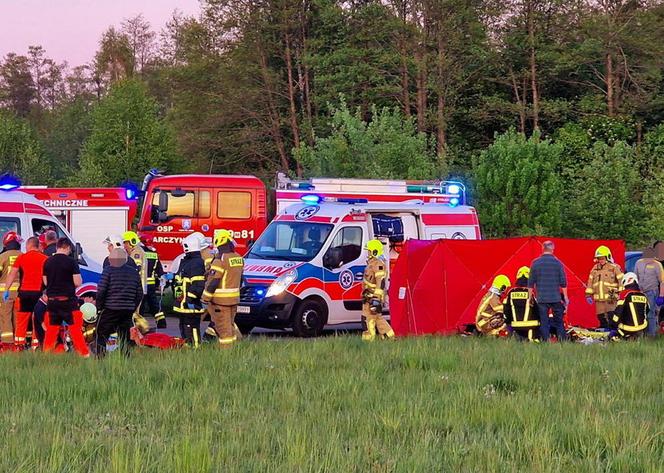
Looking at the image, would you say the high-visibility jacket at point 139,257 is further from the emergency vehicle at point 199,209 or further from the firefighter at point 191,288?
the emergency vehicle at point 199,209

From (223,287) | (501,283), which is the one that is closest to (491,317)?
(501,283)

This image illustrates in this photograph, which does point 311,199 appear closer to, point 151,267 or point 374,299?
point 151,267

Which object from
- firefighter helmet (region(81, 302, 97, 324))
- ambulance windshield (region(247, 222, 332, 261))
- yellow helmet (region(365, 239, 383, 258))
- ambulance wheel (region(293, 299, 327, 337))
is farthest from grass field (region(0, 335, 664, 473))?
ambulance windshield (region(247, 222, 332, 261))

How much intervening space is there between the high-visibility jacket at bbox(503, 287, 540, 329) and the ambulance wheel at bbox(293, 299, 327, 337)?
3.39 m

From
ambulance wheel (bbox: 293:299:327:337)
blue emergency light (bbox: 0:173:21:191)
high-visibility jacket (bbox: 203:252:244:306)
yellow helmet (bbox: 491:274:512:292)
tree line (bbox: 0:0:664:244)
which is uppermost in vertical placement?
tree line (bbox: 0:0:664:244)

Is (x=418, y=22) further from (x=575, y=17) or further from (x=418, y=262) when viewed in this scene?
(x=418, y=262)

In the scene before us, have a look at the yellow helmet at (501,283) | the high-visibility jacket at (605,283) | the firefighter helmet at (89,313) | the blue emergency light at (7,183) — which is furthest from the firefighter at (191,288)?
the high-visibility jacket at (605,283)

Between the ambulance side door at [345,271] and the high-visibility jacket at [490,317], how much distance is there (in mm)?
2577

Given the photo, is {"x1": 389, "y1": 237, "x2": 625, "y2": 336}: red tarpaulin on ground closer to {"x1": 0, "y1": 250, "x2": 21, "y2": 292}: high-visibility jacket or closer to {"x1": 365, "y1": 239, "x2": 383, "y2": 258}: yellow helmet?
{"x1": 365, "y1": 239, "x2": 383, "y2": 258}: yellow helmet

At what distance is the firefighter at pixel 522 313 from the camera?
14.0 m

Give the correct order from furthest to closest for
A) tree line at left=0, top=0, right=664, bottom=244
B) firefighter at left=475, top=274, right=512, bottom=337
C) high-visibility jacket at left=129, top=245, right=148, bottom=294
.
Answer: tree line at left=0, top=0, right=664, bottom=244 < high-visibility jacket at left=129, top=245, right=148, bottom=294 < firefighter at left=475, top=274, right=512, bottom=337

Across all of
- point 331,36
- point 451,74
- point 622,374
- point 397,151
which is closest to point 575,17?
point 451,74

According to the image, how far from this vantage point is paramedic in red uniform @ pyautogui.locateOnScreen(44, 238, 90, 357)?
11.5 m

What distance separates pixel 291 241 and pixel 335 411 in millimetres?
9147
